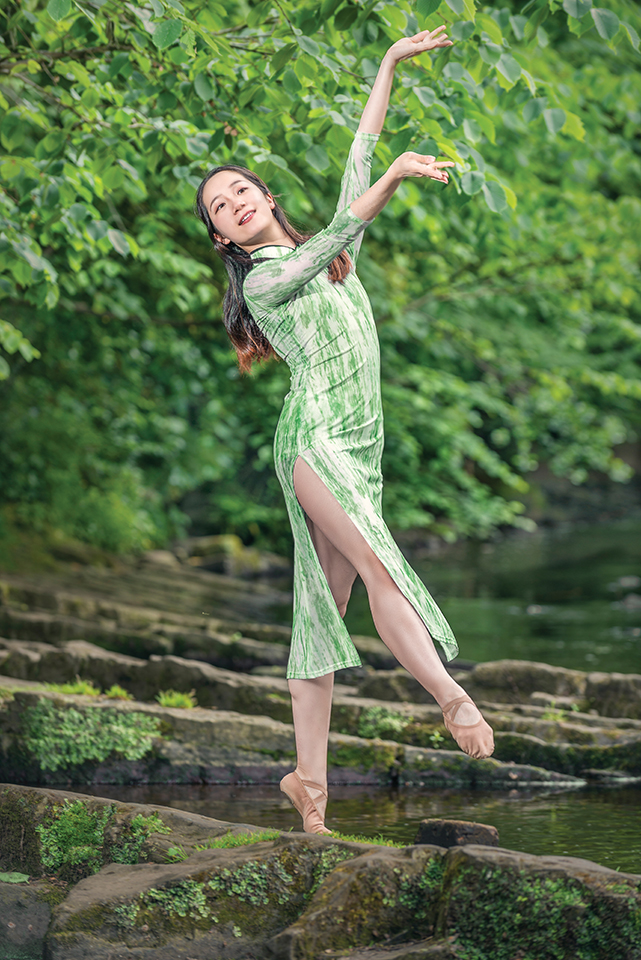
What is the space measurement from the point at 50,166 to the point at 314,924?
4.45 m

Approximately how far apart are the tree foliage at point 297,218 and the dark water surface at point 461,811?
3.10 m

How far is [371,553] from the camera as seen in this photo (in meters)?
3.92

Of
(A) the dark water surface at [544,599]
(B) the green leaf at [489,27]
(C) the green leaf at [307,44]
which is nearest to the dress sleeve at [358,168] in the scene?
(C) the green leaf at [307,44]

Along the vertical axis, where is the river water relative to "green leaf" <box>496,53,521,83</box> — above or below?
below

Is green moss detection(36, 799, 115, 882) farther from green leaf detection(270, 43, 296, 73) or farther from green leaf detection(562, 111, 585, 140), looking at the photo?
green leaf detection(562, 111, 585, 140)

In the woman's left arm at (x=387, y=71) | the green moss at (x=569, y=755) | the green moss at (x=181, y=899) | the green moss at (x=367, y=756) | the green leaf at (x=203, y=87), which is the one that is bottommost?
the green moss at (x=181, y=899)

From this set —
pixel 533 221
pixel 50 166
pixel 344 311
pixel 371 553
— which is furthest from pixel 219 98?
pixel 533 221

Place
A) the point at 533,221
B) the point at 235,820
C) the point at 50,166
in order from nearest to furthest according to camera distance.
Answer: the point at 235,820 < the point at 50,166 < the point at 533,221

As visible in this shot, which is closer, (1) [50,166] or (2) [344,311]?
(2) [344,311]

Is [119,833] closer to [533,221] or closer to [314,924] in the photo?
[314,924]

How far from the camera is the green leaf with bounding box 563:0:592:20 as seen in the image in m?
4.98

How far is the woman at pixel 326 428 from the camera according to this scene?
153 inches

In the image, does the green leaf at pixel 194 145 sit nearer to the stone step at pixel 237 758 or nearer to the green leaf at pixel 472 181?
the green leaf at pixel 472 181

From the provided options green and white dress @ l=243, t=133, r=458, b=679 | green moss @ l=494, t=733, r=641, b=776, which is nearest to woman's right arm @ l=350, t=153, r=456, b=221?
green and white dress @ l=243, t=133, r=458, b=679
